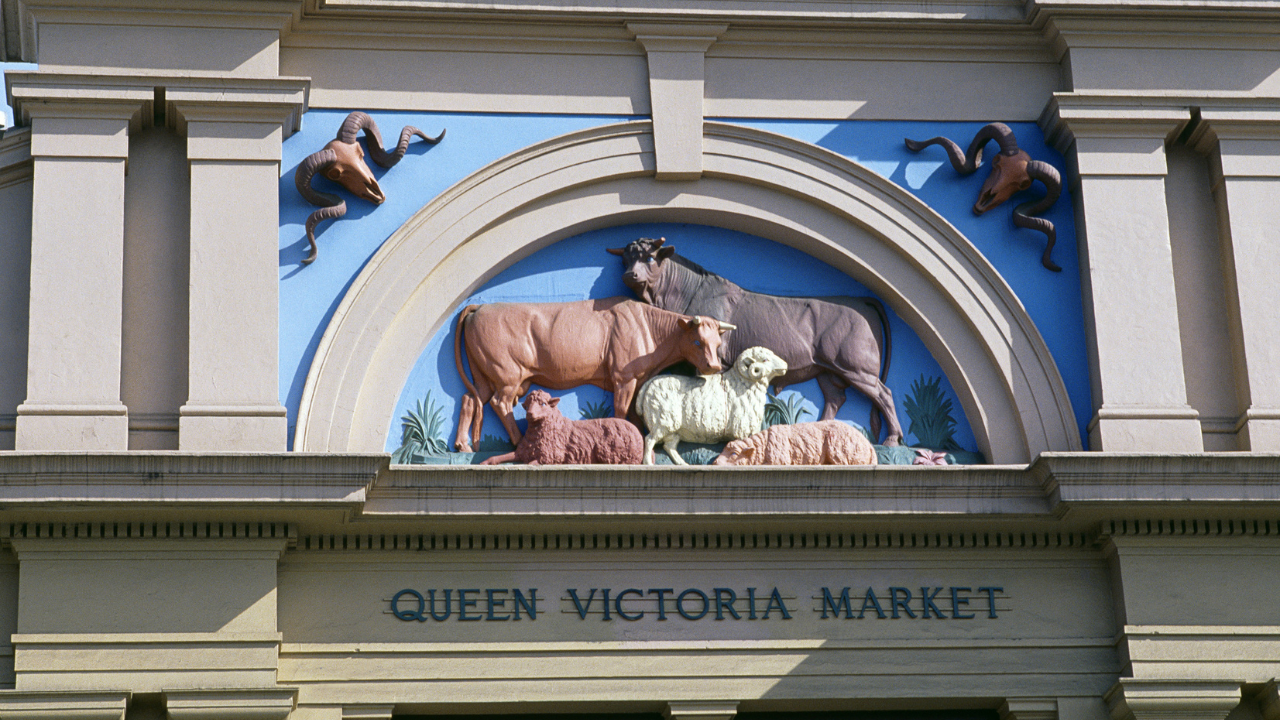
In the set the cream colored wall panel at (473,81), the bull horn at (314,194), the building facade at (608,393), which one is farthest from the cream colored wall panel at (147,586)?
the cream colored wall panel at (473,81)

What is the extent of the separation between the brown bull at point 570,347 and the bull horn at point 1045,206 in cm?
242

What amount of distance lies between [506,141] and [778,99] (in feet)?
7.09

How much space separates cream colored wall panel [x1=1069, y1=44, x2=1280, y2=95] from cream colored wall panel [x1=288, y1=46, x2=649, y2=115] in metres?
3.49

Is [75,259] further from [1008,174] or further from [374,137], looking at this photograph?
[1008,174]

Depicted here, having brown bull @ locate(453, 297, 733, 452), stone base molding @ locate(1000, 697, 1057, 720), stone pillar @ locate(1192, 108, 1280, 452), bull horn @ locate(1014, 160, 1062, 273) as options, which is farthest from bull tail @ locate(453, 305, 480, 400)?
stone pillar @ locate(1192, 108, 1280, 452)

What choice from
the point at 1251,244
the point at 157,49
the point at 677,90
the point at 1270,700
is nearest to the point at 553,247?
the point at 677,90

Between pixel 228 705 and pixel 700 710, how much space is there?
3225 millimetres

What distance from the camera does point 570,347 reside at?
50.6ft

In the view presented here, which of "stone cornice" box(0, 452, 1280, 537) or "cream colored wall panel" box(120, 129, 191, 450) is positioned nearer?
"stone cornice" box(0, 452, 1280, 537)

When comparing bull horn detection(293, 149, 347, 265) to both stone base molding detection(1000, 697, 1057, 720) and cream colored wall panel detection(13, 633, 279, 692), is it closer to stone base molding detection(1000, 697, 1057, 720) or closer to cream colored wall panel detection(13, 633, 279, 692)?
cream colored wall panel detection(13, 633, 279, 692)

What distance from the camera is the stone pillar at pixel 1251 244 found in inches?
596

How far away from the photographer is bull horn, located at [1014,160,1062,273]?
15.7 metres

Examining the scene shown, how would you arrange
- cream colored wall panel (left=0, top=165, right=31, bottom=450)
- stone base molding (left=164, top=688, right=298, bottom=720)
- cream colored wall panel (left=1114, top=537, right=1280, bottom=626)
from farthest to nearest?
cream colored wall panel (left=0, top=165, right=31, bottom=450) < cream colored wall panel (left=1114, top=537, right=1280, bottom=626) < stone base molding (left=164, top=688, right=298, bottom=720)

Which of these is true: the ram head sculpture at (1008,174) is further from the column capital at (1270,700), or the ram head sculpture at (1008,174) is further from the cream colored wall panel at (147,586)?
the cream colored wall panel at (147,586)
